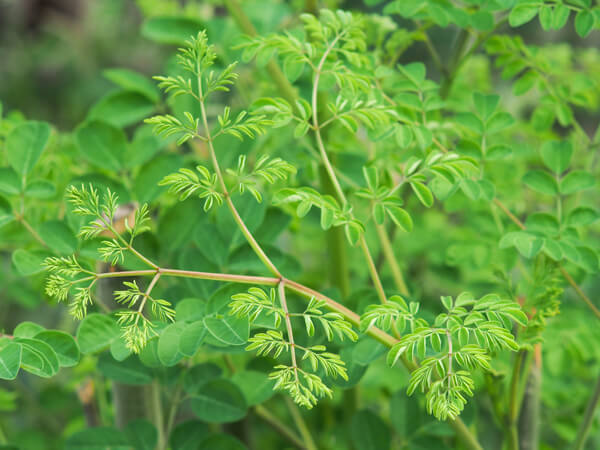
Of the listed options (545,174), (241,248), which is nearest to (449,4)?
(545,174)

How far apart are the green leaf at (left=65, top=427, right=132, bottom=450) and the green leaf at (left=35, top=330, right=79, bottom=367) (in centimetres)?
14

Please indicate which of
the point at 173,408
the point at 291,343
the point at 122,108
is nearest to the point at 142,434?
the point at 173,408

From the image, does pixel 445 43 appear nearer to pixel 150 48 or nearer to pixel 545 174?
pixel 150 48

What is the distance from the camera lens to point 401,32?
1.78 feet

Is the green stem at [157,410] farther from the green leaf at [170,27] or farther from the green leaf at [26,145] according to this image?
the green leaf at [170,27]

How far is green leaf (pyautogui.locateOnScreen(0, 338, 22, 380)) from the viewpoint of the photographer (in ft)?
1.13

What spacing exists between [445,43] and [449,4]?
2083mm

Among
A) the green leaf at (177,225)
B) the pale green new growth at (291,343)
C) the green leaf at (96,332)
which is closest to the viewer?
the pale green new growth at (291,343)

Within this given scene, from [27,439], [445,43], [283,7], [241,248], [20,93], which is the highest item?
[283,7]

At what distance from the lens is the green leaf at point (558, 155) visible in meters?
0.50

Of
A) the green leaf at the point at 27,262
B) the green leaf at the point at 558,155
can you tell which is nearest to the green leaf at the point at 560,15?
the green leaf at the point at 558,155

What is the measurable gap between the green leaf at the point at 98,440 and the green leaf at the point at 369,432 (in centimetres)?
20

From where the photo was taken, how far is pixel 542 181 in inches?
19.7

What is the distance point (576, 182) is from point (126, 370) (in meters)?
0.42
